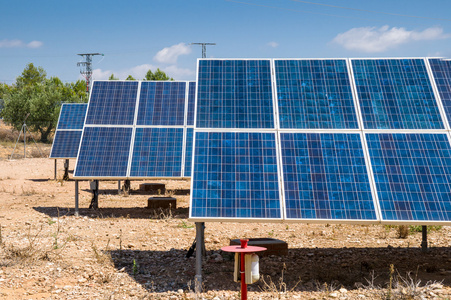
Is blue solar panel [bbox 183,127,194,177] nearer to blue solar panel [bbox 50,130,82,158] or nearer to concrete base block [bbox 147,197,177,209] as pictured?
concrete base block [bbox 147,197,177,209]

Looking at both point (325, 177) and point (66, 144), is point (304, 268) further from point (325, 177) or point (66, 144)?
point (66, 144)

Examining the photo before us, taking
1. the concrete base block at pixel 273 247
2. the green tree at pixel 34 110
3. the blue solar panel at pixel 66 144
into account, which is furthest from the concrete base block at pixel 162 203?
the green tree at pixel 34 110

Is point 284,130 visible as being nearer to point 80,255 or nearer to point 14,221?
point 80,255

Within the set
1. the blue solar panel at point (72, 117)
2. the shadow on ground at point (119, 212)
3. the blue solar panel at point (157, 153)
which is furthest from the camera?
the blue solar panel at point (72, 117)

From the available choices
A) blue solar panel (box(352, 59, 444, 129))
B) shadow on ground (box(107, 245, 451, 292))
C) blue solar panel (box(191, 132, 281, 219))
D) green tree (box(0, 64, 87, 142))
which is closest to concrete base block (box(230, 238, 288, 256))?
shadow on ground (box(107, 245, 451, 292))

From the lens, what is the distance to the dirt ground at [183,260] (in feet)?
29.9

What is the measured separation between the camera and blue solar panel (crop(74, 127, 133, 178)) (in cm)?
1659

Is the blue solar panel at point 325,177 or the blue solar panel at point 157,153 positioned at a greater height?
the blue solar panel at point 157,153

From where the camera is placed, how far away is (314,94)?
1120 cm

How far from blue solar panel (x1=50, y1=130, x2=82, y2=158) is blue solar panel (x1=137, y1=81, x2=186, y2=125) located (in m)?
9.42

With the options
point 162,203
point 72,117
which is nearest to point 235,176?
point 162,203

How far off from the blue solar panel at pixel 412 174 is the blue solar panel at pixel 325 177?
1.03 feet

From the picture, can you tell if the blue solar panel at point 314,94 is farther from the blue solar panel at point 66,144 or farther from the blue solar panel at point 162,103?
the blue solar panel at point 66,144

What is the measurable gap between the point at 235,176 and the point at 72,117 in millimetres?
23072
